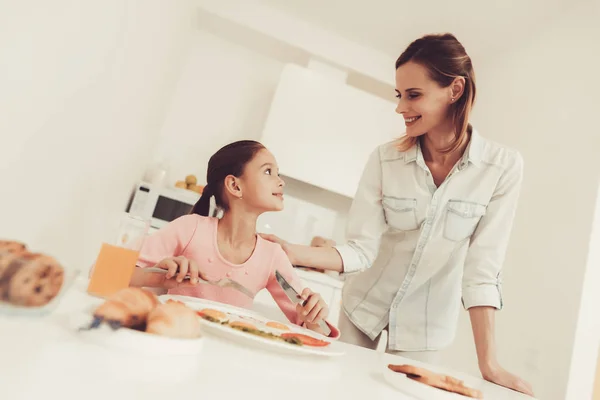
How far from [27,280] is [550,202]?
204cm

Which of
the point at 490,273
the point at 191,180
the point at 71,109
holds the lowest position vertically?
the point at 490,273

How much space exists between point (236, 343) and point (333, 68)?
8.97 feet

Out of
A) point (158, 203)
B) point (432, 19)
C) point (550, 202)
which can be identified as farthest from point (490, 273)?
point (432, 19)

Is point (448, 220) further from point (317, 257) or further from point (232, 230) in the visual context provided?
point (232, 230)

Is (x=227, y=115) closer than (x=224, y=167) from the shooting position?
No

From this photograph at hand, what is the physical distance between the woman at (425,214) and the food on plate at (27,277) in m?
0.82

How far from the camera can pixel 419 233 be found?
128 centimetres

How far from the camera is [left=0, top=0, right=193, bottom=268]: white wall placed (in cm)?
83

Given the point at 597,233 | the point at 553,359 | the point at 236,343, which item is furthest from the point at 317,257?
the point at 597,233

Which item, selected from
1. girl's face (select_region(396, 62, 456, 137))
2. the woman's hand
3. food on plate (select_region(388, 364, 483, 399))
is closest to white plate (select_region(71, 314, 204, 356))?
food on plate (select_region(388, 364, 483, 399))

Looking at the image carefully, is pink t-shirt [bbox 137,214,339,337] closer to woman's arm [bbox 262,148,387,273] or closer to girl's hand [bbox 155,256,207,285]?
woman's arm [bbox 262,148,387,273]

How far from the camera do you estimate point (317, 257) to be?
121cm

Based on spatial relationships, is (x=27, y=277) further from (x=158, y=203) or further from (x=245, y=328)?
(x=158, y=203)

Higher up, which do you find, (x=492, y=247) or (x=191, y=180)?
(x=191, y=180)
